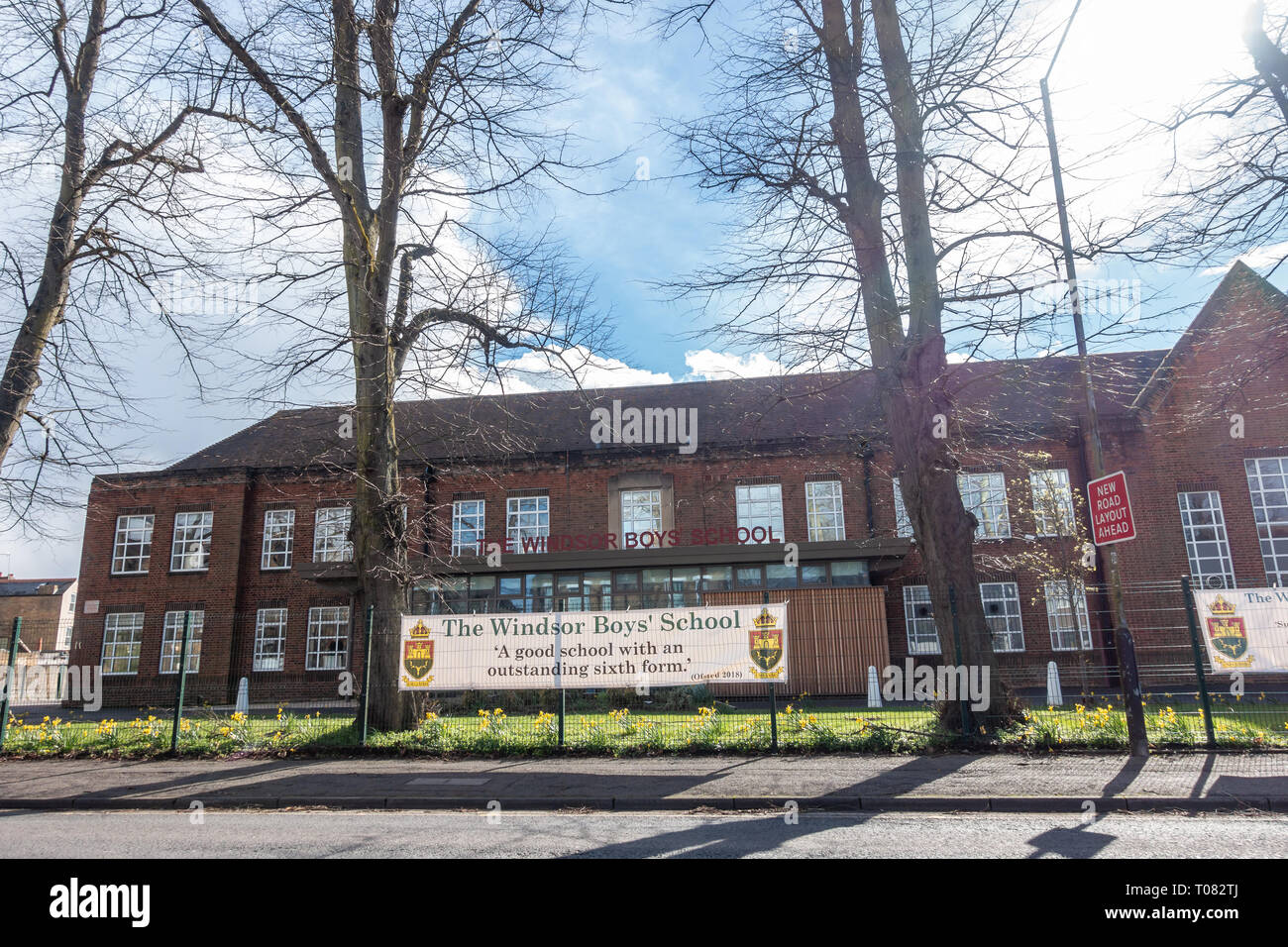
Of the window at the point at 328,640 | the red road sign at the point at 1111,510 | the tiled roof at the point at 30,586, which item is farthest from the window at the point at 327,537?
the tiled roof at the point at 30,586

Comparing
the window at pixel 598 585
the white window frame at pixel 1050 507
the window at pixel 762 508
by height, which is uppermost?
the window at pixel 762 508

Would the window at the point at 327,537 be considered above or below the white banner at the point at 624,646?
above

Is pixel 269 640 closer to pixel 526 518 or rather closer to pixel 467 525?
pixel 467 525

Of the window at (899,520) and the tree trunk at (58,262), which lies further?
the window at (899,520)

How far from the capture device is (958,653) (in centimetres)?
1033

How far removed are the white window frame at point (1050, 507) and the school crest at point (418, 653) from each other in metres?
Result: 13.3

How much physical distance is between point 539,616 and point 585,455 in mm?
12707

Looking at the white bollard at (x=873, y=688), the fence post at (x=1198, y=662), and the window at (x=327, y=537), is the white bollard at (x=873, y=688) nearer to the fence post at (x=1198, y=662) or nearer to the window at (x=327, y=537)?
the fence post at (x=1198, y=662)

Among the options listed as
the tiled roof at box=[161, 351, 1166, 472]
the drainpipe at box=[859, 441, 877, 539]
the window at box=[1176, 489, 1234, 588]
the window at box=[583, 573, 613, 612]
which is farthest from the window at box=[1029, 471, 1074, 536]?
the window at box=[583, 573, 613, 612]

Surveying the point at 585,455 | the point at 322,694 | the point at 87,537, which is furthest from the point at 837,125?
the point at 87,537

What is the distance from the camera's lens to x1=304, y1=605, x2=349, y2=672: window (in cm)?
2325

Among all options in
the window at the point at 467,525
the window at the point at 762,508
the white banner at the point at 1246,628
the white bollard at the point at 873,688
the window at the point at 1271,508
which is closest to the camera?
the white banner at the point at 1246,628

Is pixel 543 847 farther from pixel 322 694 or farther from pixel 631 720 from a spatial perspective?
pixel 322 694

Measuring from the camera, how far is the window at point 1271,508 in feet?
65.3
